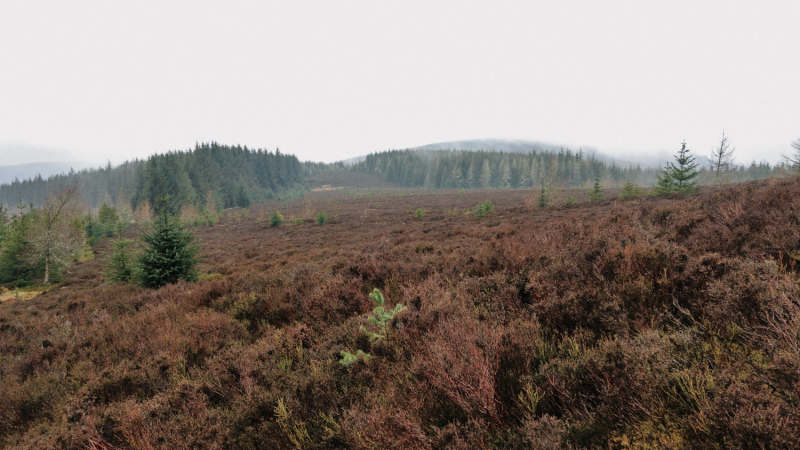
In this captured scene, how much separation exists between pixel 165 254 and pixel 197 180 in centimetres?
6562

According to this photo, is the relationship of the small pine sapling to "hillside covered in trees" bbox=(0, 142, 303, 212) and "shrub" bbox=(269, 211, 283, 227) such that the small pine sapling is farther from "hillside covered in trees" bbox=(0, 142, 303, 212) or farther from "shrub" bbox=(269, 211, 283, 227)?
"hillside covered in trees" bbox=(0, 142, 303, 212)

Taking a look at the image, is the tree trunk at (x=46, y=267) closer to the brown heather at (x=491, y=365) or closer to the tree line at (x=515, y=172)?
the brown heather at (x=491, y=365)

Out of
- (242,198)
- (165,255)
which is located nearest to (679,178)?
(165,255)

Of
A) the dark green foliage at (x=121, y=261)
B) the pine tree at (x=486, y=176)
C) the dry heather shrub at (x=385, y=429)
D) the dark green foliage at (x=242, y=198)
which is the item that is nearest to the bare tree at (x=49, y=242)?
the dark green foliage at (x=121, y=261)

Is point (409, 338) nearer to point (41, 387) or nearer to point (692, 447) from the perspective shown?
point (692, 447)

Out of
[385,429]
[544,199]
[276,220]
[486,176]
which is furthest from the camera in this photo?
[486,176]

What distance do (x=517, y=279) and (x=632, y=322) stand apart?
5.19 feet

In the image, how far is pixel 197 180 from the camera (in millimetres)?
62531

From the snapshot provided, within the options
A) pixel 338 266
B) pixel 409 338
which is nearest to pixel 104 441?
pixel 409 338

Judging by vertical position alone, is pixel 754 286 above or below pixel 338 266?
above

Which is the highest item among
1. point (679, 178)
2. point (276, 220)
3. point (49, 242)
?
point (679, 178)

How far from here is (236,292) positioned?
6836 mm

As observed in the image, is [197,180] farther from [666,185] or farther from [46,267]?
[666,185]

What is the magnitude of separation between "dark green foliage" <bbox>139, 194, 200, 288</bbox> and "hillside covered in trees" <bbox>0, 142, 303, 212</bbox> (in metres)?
32.1
